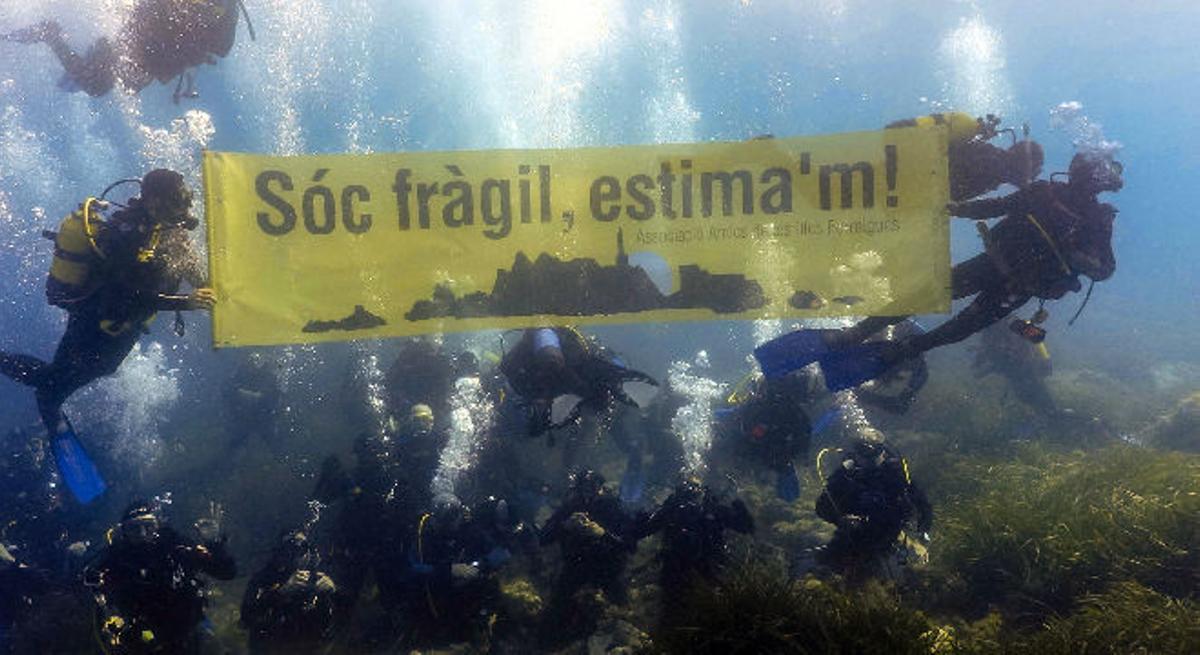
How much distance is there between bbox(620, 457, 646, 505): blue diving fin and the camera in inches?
380

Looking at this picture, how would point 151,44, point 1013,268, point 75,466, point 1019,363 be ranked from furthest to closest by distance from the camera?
point 1019,363 → point 151,44 → point 75,466 → point 1013,268

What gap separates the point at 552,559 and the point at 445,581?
1.83m

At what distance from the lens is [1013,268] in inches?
227

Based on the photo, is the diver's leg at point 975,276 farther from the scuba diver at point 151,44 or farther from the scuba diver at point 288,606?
the scuba diver at point 151,44

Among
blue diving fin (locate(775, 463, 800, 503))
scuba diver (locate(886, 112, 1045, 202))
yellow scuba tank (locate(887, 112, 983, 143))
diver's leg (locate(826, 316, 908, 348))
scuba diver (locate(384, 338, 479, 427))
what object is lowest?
blue diving fin (locate(775, 463, 800, 503))

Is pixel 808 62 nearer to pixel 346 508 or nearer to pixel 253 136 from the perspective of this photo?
pixel 253 136

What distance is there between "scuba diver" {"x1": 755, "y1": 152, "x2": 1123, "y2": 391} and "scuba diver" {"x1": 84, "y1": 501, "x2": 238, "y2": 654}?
18.8 ft

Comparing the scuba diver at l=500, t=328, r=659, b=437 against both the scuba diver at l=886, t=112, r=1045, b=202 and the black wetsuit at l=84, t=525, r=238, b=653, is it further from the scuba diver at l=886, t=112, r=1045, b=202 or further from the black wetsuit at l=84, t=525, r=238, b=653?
the scuba diver at l=886, t=112, r=1045, b=202

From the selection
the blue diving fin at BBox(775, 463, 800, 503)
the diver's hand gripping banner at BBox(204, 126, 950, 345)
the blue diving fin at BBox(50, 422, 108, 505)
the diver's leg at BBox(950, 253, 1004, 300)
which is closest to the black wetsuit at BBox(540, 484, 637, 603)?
the diver's hand gripping banner at BBox(204, 126, 950, 345)

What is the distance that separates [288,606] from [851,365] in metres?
5.94

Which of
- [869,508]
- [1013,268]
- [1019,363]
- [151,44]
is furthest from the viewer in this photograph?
[1019,363]

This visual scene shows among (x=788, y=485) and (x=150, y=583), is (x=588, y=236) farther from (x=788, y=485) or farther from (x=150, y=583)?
(x=150, y=583)

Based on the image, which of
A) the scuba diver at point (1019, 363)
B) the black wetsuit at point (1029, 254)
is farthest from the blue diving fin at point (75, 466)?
the scuba diver at point (1019, 363)

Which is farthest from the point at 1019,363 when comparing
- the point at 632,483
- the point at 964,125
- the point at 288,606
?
the point at 288,606
